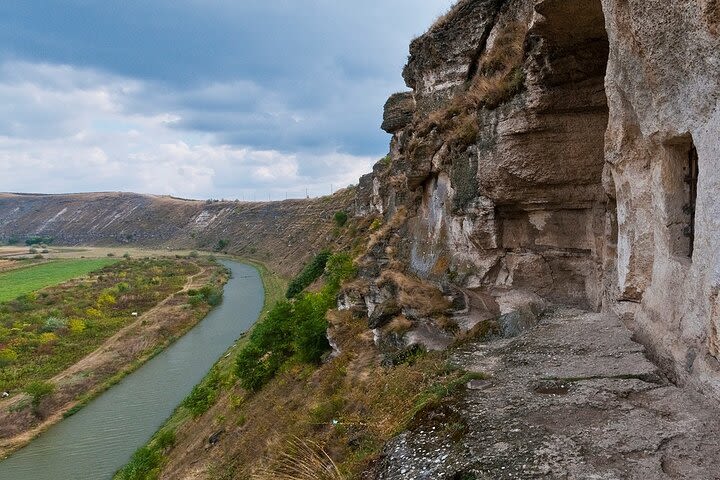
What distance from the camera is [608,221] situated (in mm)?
10031

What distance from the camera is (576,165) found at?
10328mm

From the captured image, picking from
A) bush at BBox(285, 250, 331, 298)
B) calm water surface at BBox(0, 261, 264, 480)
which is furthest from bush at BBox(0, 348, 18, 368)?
bush at BBox(285, 250, 331, 298)

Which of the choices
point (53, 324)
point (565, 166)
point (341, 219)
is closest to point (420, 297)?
point (565, 166)

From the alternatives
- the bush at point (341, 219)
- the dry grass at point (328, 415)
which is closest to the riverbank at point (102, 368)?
the dry grass at point (328, 415)

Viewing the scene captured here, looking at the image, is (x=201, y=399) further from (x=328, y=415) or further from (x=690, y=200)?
(x=690, y=200)

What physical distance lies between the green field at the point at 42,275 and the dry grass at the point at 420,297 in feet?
180

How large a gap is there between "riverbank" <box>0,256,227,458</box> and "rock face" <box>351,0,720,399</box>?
18.4 meters

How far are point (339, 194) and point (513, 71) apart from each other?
7194 cm

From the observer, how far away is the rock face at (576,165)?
5.41 metres

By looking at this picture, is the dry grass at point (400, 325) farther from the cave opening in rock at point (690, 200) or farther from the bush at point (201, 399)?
the bush at point (201, 399)

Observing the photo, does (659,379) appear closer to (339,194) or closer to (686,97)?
(686,97)

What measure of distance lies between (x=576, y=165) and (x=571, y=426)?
20.7ft

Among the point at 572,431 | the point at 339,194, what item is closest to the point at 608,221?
the point at 572,431

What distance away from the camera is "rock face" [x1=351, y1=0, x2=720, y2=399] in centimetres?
541
